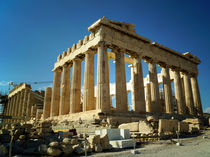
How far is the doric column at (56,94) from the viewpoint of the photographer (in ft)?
95.4

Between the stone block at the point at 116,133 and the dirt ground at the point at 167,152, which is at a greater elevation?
the stone block at the point at 116,133

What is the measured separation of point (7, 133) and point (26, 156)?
4.68m

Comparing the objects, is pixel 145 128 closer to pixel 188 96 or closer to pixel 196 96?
pixel 188 96

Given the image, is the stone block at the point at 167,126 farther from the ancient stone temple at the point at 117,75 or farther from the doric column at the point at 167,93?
the doric column at the point at 167,93

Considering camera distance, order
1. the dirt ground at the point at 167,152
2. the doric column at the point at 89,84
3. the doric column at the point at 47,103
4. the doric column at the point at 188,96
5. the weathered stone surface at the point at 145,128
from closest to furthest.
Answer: the dirt ground at the point at 167,152 → the weathered stone surface at the point at 145,128 → the doric column at the point at 89,84 → the doric column at the point at 188,96 → the doric column at the point at 47,103

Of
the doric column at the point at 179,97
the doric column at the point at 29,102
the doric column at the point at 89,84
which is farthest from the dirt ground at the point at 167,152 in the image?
the doric column at the point at 29,102

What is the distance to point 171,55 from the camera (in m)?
30.8

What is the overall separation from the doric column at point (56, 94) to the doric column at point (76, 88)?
5513mm

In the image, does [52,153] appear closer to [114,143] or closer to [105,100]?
[114,143]

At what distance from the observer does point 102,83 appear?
803 inches

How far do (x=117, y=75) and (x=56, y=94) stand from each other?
12.4 m

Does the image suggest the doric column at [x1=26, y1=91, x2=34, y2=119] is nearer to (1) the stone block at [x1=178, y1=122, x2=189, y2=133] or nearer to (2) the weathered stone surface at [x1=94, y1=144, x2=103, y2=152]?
(1) the stone block at [x1=178, y1=122, x2=189, y2=133]

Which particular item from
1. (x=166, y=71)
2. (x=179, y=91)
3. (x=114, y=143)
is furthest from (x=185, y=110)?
(x=114, y=143)

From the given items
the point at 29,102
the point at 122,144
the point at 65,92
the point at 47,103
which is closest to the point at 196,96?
the point at 65,92
